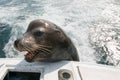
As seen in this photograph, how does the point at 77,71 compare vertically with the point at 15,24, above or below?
above

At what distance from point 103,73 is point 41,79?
88 cm

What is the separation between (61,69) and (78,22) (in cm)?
547

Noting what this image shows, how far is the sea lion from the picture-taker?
3320 millimetres

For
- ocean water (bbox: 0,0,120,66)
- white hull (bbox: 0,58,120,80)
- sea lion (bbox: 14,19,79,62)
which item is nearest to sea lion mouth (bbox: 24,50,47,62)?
sea lion (bbox: 14,19,79,62)

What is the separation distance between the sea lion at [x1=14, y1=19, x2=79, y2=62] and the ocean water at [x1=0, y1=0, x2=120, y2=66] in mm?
2310

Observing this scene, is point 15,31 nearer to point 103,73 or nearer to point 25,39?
point 25,39

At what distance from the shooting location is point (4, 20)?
879 cm

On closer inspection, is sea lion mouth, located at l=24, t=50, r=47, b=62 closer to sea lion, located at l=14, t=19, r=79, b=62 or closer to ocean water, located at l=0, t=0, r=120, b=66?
sea lion, located at l=14, t=19, r=79, b=62

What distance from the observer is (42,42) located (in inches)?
137

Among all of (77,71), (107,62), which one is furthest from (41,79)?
(107,62)

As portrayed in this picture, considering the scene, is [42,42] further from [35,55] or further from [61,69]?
[61,69]

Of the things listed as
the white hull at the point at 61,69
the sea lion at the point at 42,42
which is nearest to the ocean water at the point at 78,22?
the sea lion at the point at 42,42

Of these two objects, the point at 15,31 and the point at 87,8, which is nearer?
the point at 15,31

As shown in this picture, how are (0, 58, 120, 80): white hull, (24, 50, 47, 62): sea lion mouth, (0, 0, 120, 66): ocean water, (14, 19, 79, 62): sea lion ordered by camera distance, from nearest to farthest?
1. (0, 58, 120, 80): white hull
2. (14, 19, 79, 62): sea lion
3. (24, 50, 47, 62): sea lion mouth
4. (0, 0, 120, 66): ocean water
